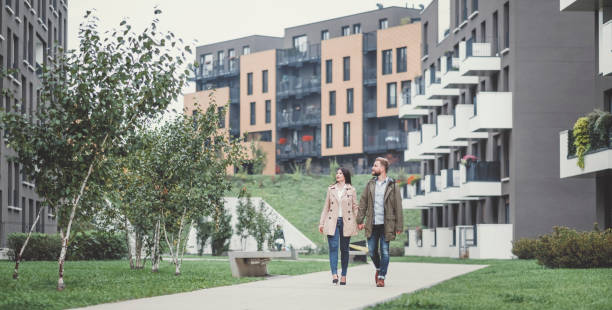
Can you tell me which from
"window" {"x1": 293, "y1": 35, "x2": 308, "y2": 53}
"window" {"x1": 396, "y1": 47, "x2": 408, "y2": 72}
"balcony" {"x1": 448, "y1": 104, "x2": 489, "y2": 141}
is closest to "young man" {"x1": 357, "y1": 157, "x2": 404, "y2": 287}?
"balcony" {"x1": 448, "y1": 104, "x2": 489, "y2": 141}

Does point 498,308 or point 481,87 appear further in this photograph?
point 481,87

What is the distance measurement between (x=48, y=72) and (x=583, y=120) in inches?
644

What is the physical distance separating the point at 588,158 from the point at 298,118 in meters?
55.1

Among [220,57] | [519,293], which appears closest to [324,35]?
[220,57]

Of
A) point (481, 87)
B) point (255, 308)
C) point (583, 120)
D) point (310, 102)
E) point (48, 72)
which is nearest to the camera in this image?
point (255, 308)

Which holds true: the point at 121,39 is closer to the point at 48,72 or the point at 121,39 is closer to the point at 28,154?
the point at 48,72

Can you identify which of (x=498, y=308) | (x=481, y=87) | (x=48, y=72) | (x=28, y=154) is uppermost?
(x=481, y=87)

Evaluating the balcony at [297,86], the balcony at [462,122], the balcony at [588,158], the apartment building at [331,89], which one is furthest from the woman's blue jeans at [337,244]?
the balcony at [297,86]

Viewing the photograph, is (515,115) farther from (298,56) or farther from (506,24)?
(298,56)

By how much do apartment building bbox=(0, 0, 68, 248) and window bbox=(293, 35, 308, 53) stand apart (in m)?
34.9

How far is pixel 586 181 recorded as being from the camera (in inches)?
1378

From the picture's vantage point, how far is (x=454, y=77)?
41.8 meters

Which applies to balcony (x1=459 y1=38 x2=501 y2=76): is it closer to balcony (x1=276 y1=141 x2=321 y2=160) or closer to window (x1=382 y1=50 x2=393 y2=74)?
window (x1=382 y1=50 x2=393 y2=74)

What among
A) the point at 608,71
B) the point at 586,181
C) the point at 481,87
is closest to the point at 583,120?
the point at 608,71
